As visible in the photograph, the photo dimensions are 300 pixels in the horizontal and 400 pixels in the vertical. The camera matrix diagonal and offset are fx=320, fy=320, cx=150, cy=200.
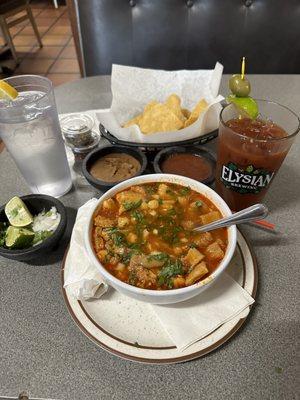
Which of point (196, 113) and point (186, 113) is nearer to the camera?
point (196, 113)

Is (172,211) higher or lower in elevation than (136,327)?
higher

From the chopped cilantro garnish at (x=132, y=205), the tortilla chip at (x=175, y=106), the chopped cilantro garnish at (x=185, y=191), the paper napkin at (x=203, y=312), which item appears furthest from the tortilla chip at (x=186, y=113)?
the paper napkin at (x=203, y=312)

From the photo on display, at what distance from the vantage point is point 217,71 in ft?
5.11

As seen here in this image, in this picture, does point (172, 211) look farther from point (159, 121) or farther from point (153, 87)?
point (153, 87)

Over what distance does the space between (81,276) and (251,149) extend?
66cm

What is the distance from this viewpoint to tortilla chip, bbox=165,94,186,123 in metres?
1.46

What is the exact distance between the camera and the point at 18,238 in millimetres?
1016

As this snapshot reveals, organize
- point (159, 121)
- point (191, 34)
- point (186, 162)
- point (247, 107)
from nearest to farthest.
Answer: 1. point (247, 107)
2. point (186, 162)
3. point (159, 121)
4. point (191, 34)

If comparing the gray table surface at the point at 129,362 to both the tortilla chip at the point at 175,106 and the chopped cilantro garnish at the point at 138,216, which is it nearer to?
the chopped cilantro garnish at the point at 138,216

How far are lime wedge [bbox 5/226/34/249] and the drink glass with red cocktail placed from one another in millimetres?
703

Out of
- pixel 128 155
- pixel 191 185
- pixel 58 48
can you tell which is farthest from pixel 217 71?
pixel 58 48

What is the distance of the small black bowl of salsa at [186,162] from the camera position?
49.8 inches

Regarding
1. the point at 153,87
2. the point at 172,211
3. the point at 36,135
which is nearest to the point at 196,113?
the point at 153,87

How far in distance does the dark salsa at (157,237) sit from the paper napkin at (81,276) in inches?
2.7
